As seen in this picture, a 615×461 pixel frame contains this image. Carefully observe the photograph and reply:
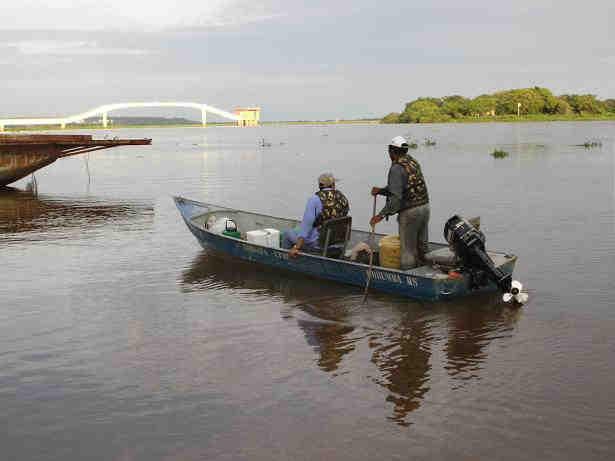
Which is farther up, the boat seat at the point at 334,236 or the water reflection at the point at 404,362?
the boat seat at the point at 334,236

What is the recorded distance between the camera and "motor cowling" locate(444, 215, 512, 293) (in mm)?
10328

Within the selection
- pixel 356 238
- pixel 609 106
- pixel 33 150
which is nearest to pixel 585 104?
pixel 609 106

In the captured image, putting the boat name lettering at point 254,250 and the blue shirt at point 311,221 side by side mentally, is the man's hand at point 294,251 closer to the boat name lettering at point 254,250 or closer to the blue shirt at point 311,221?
the blue shirt at point 311,221

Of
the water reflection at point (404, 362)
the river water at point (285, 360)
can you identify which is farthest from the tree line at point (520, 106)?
the water reflection at point (404, 362)

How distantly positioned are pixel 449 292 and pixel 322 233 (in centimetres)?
264

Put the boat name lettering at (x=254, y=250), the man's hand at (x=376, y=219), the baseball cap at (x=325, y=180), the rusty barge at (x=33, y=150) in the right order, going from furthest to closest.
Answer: the rusty barge at (x=33, y=150) < the boat name lettering at (x=254, y=250) < the baseball cap at (x=325, y=180) < the man's hand at (x=376, y=219)

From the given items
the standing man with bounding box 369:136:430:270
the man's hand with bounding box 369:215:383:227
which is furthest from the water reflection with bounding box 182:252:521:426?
the man's hand with bounding box 369:215:383:227

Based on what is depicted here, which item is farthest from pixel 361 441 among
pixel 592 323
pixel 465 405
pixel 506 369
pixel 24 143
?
pixel 24 143

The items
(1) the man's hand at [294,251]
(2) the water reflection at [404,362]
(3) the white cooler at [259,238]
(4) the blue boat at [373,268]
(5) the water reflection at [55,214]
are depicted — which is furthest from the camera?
(5) the water reflection at [55,214]

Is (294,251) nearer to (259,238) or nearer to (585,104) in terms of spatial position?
(259,238)

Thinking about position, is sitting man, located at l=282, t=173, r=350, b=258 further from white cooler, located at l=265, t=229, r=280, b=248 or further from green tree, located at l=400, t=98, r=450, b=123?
green tree, located at l=400, t=98, r=450, b=123

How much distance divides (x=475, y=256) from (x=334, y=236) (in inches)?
111

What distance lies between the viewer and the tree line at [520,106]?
158 meters

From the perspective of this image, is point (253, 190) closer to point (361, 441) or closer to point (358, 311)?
point (358, 311)
